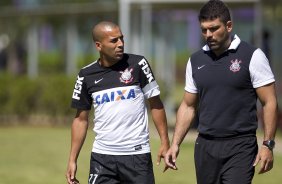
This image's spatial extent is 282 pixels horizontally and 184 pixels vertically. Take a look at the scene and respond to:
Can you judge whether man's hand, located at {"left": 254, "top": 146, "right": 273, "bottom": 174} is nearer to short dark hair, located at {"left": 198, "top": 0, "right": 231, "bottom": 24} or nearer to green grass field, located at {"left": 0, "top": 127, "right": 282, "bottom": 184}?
short dark hair, located at {"left": 198, "top": 0, "right": 231, "bottom": 24}

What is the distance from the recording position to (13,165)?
15.8 m

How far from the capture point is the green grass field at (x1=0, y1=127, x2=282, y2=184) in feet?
44.8

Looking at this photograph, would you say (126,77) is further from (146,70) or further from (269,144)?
(269,144)

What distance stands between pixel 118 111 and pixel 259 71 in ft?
4.25

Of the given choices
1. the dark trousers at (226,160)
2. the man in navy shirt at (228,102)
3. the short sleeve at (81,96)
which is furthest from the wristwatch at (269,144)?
the short sleeve at (81,96)

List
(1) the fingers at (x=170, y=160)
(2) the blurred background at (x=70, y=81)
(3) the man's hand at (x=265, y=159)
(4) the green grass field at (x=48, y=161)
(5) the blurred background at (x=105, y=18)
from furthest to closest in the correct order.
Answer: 1. (5) the blurred background at (x=105, y=18)
2. (2) the blurred background at (x=70, y=81)
3. (4) the green grass field at (x=48, y=161)
4. (1) the fingers at (x=170, y=160)
5. (3) the man's hand at (x=265, y=159)

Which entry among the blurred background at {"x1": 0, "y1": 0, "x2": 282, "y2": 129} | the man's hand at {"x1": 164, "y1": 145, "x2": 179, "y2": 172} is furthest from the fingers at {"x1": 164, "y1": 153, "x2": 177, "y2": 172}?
the blurred background at {"x1": 0, "y1": 0, "x2": 282, "y2": 129}

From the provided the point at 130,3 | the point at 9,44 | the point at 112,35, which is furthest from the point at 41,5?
the point at 112,35

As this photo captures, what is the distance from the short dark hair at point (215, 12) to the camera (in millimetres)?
7114

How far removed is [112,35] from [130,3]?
617 inches

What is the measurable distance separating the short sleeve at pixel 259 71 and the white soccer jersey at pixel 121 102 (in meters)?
1.05

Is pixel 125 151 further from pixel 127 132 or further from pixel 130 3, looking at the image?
pixel 130 3

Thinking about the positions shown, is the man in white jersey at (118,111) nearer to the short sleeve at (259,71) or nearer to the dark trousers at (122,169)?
the dark trousers at (122,169)

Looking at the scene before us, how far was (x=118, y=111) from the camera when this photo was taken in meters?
7.66
